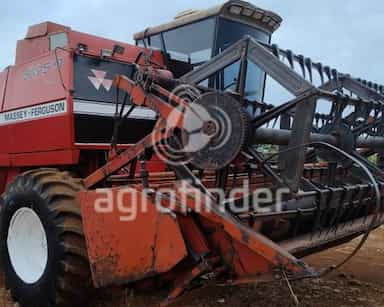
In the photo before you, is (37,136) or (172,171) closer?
(172,171)

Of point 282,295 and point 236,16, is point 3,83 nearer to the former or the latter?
point 236,16

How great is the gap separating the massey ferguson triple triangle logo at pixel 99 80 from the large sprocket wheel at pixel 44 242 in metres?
0.89

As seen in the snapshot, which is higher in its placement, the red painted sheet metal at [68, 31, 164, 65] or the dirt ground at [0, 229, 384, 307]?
the red painted sheet metal at [68, 31, 164, 65]

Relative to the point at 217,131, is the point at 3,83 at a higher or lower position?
higher

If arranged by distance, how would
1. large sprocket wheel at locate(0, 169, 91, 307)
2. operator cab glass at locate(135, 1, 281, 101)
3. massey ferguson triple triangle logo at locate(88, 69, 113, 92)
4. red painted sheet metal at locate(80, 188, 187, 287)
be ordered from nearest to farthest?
red painted sheet metal at locate(80, 188, 187, 287), large sprocket wheel at locate(0, 169, 91, 307), massey ferguson triple triangle logo at locate(88, 69, 113, 92), operator cab glass at locate(135, 1, 281, 101)

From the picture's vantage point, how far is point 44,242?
376 centimetres

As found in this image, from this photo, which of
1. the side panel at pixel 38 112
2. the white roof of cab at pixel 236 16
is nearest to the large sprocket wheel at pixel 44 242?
the side panel at pixel 38 112

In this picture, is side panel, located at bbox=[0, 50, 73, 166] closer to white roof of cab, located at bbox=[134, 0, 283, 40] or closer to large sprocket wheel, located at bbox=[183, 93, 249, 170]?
large sprocket wheel, located at bbox=[183, 93, 249, 170]

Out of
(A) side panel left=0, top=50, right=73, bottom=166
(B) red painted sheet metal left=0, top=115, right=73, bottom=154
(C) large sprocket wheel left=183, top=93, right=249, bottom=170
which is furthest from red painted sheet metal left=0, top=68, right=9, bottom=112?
(C) large sprocket wheel left=183, top=93, right=249, bottom=170

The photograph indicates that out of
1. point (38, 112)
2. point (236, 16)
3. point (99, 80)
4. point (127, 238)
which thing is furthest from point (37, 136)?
point (236, 16)

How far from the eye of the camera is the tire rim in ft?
12.4

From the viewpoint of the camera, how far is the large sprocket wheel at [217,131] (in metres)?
3.04

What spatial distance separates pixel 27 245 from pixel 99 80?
150cm

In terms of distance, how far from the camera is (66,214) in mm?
3467
